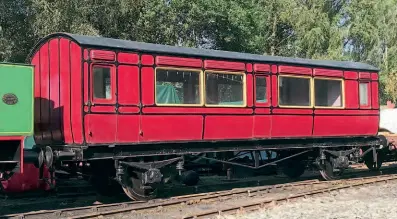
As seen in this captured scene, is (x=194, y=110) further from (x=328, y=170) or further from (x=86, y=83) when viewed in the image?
(x=328, y=170)

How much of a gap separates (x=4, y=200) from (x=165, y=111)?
4.02m

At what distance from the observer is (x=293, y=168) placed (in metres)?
14.7

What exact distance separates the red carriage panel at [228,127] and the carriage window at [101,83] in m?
2.40

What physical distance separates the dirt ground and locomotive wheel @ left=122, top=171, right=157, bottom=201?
7.08ft

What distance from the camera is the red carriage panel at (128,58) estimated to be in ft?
32.9

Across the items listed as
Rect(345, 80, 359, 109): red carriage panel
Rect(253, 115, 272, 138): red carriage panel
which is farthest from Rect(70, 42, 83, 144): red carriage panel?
Rect(345, 80, 359, 109): red carriage panel

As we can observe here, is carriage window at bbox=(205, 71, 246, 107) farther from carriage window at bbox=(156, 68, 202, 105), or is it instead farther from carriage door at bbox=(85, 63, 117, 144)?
carriage door at bbox=(85, 63, 117, 144)

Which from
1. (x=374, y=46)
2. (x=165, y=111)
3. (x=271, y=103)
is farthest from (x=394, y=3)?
(x=165, y=111)

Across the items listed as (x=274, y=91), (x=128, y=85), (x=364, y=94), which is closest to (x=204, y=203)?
(x=128, y=85)

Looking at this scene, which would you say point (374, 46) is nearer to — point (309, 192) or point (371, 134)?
point (371, 134)

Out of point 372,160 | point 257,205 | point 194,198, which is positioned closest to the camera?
point 257,205

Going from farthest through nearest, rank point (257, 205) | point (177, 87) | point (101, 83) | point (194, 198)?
point (177, 87) < point (194, 198) < point (257, 205) < point (101, 83)

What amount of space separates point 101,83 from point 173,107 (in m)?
1.65

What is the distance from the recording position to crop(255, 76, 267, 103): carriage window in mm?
12086
